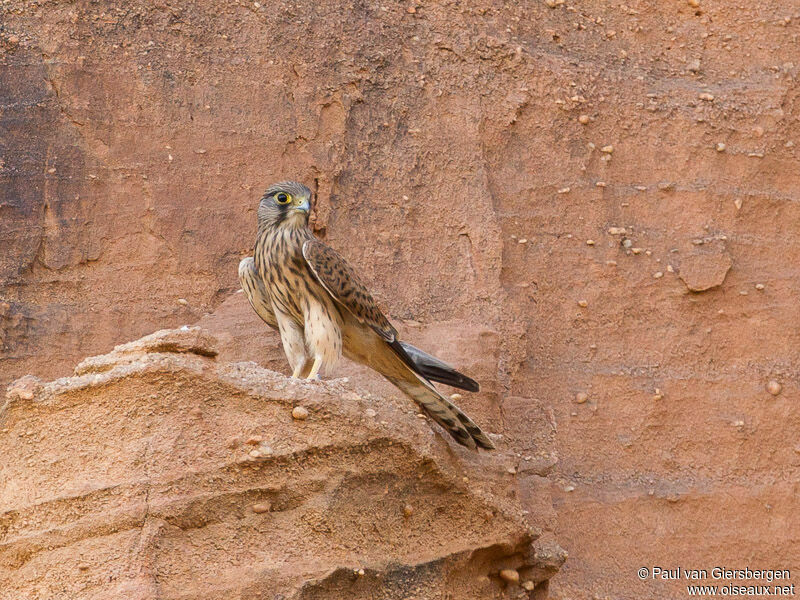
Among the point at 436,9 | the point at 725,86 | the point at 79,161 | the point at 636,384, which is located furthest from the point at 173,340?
the point at 725,86

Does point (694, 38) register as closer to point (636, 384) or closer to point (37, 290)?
point (636, 384)

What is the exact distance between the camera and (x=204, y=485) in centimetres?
430

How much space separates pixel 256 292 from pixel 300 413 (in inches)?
68.1

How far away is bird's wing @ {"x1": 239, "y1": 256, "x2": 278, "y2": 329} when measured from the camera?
606 cm

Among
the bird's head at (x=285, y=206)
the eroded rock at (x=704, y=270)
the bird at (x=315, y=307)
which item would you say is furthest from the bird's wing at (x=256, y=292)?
the eroded rock at (x=704, y=270)

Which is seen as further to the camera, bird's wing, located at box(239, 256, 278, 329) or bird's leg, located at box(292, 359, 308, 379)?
bird's wing, located at box(239, 256, 278, 329)

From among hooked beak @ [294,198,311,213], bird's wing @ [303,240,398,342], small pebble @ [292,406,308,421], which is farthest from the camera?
hooked beak @ [294,198,311,213]

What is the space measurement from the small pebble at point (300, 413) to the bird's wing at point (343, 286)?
4.03 feet

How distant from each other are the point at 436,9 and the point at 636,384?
2726mm

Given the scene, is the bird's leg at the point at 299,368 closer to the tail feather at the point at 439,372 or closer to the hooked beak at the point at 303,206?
the tail feather at the point at 439,372

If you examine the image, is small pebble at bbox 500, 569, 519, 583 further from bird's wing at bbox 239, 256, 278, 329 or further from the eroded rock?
the eroded rock

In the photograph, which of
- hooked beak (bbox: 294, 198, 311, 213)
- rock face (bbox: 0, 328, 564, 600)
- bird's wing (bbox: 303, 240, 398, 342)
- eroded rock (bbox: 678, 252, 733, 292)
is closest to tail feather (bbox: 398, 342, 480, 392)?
bird's wing (bbox: 303, 240, 398, 342)

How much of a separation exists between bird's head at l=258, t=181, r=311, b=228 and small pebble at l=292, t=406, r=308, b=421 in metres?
1.75

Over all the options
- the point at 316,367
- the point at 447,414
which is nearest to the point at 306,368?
the point at 316,367
